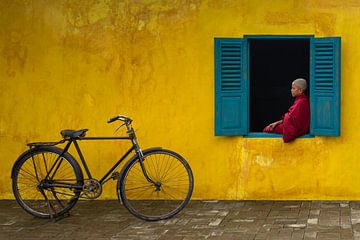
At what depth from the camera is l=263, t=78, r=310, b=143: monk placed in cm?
1119

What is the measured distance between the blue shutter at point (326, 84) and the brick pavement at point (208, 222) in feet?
3.19

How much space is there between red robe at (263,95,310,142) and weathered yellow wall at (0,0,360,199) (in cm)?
12

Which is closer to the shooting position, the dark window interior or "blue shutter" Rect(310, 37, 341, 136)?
"blue shutter" Rect(310, 37, 341, 136)

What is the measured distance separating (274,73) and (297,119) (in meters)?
5.26

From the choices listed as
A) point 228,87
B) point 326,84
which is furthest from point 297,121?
point 228,87

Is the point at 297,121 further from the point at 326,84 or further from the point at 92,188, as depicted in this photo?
the point at 92,188

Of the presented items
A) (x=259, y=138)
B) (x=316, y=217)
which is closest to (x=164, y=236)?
(x=316, y=217)

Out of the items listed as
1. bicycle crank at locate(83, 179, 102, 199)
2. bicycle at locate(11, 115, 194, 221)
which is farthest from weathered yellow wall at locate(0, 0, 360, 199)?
bicycle crank at locate(83, 179, 102, 199)

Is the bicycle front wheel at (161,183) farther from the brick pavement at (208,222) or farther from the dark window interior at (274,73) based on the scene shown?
the dark window interior at (274,73)

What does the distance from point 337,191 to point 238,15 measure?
8.21 feet

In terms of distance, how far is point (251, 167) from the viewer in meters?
11.3

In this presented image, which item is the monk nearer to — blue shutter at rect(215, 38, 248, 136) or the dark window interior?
blue shutter at rect(215, 38, 248, 136)

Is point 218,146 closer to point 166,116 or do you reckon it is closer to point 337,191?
point 166,116

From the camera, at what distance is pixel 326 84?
1095cm
